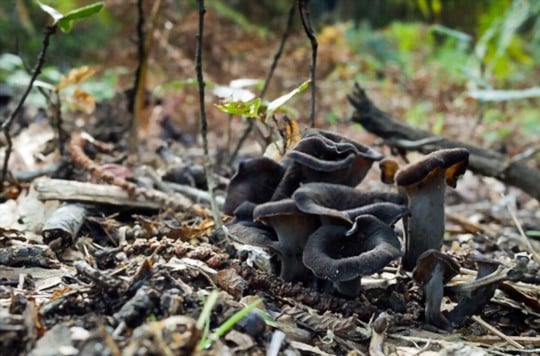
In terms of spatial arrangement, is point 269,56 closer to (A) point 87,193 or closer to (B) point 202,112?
(A) point 87,193

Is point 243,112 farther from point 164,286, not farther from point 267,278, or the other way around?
point 164,286

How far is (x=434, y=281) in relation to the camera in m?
2.28

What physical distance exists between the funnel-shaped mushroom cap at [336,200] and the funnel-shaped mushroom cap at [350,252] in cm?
6

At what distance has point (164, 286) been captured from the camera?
195 cm

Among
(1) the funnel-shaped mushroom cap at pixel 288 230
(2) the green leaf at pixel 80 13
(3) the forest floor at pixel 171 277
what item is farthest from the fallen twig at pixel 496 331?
(2) the green leaf at pixel 80 13

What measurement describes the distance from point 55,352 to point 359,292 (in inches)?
48.2

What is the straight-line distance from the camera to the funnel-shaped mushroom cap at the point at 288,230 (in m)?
2.28

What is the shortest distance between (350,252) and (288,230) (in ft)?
0.85

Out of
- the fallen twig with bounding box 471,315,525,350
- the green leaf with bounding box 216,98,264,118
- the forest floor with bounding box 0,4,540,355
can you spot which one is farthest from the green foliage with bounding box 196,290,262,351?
the fallen twig with bounding box 471,315,525,350

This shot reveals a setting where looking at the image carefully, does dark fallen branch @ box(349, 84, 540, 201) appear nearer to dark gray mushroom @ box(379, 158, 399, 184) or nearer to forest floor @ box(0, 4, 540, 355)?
forest floor @ box(0, 4, 540, 355)

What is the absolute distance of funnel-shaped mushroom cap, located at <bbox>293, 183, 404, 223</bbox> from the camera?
7.22ft

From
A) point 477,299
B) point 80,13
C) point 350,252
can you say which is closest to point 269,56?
point 80,13

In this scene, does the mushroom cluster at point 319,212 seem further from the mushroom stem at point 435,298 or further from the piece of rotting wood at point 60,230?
the piece of rotting wood at point 60,230

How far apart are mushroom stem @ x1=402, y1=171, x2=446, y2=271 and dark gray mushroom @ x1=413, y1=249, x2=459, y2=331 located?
10.3 inches
